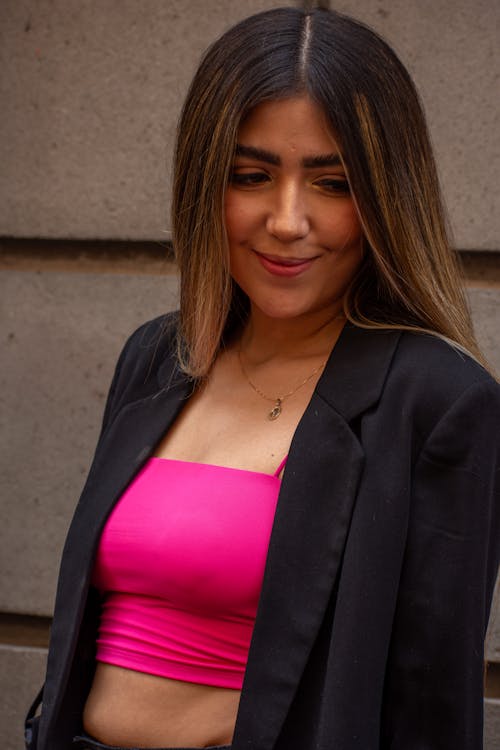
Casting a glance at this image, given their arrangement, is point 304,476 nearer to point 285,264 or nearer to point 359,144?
point 285,264

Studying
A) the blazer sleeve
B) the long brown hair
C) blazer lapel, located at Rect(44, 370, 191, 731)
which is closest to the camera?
the blazer sleeve

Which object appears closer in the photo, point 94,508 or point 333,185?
point 333,185

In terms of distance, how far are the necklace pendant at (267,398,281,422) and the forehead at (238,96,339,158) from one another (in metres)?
Result: 0.50

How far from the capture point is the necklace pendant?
6.49 ft

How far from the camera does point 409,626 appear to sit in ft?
5.36

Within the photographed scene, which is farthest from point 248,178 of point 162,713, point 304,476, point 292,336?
point 162,713

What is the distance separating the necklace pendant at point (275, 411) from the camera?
1.98 m

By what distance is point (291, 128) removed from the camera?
1771mm

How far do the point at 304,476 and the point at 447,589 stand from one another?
0.30 m

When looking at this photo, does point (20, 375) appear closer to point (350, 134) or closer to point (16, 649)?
point (16, 649)

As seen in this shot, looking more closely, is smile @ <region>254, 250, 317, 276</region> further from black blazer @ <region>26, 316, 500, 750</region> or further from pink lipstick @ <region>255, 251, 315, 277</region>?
black blazer @ <region>26, 316, 500, 750</region>

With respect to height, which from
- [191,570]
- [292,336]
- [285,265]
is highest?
[285,265]

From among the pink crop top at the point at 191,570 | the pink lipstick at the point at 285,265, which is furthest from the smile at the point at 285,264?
the pink crop top at the point at 191,570

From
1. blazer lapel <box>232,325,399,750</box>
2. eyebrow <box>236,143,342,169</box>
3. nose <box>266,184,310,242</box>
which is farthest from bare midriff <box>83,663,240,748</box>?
eyebrow <box>236,143,342,169</box>
